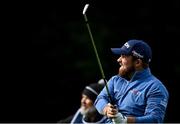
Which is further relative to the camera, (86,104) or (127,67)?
(86,104)

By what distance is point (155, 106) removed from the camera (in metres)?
9.66

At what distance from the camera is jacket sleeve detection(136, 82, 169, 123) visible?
9.66 metres

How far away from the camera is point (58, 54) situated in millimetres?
22375

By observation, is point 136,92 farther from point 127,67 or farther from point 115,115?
point 115,115

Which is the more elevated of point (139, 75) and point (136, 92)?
point (139, 75)

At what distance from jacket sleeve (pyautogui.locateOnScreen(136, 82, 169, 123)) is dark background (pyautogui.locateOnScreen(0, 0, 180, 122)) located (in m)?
12.1

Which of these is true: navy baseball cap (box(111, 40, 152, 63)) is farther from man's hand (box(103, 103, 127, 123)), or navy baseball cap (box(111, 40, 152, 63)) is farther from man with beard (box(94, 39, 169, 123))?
man's hand (box(103, 103, 127, 123))

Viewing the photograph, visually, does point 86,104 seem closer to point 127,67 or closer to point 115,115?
point 127,67

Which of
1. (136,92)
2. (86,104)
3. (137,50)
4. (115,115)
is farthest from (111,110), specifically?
(86,104)

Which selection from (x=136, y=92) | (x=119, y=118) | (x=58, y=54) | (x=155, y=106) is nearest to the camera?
(x=119, y=118)

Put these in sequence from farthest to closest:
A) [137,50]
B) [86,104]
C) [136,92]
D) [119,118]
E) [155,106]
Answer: [86,104]
[137,50]
[136,92]
[155,106]
[119,118]

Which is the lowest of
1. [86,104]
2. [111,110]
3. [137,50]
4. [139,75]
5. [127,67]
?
[86,104]

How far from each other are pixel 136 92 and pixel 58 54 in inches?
497

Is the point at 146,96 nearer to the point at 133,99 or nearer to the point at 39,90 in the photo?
the point at 133,99
